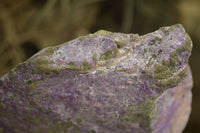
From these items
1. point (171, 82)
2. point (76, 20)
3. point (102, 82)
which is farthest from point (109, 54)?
point (76, 20)

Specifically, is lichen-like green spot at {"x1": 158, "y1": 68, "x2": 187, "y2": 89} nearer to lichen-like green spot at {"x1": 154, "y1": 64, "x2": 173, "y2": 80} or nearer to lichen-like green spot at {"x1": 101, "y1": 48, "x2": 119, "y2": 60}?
lichen-like green spot at {"x1": 154, "y1": 64, "x2": 173, "y2": 80}

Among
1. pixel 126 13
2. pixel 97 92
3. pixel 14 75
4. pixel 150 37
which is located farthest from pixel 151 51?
pixel 126 13

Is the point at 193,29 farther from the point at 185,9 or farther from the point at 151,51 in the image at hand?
the point at 151,51

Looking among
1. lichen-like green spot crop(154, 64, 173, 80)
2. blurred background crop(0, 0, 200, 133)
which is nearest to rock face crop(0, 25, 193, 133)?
lichen-like green spot crop(154, 64, 173, 80)

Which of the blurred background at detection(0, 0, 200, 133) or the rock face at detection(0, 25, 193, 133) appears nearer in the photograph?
the rock face at detection(0, 25, 193, 133)

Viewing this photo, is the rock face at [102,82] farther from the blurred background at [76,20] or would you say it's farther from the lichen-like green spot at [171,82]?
the blurred background at [76,20]
